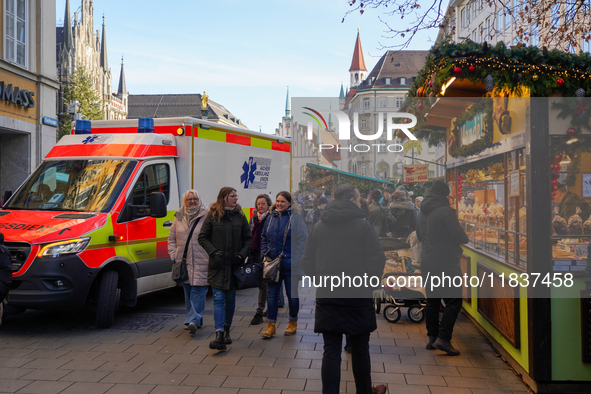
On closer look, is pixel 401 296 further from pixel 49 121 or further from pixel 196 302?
pixel 49 121

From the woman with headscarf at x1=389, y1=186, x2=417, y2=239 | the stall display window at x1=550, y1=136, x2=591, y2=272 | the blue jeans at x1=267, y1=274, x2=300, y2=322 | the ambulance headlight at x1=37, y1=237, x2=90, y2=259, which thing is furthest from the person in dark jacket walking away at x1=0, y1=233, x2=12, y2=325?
the woman with headscarf at x1=389, y1=186, x2=417, y2=239

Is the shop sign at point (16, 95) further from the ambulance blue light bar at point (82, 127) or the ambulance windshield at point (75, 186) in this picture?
the ambulance windshield at point (75, 186)

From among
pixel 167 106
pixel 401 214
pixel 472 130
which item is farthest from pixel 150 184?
pixel 167 106

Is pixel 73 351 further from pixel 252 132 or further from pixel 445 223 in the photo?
pixel 252 132

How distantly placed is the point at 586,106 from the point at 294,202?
11.6 ft

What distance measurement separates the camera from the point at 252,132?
32.2ft

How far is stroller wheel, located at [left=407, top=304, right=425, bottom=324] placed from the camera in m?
7.09

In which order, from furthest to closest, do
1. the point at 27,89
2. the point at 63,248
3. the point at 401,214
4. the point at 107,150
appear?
1. the point at 27,89
2. the point at 401,214
3. the point at 107,150
4. the point at 63,248

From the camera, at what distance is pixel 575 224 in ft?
15.4

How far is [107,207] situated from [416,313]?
4.35 metres

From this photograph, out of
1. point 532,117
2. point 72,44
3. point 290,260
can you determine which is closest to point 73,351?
point 290,260

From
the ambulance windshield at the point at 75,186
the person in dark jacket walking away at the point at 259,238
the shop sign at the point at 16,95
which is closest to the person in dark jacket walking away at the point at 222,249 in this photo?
the person in dark jacket walking away at the point at 259,238

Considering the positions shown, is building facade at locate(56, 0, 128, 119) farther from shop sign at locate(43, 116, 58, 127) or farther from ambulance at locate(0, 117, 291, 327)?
ambulance at locate(0, 117, 291, 327)

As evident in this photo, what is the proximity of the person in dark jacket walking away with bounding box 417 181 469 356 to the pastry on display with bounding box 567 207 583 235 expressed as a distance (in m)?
1.07
